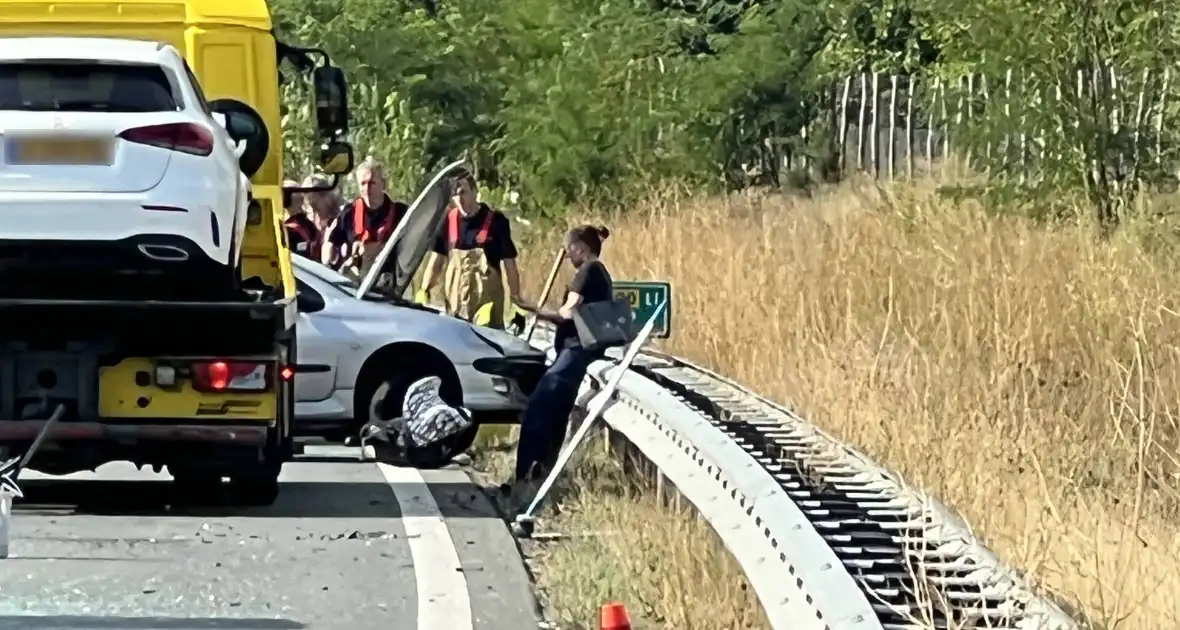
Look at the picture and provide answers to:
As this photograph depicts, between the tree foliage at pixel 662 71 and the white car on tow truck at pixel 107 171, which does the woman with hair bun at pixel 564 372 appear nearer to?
the white car on tow truck at pixel 107 171

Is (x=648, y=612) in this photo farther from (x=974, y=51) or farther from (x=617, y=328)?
(x=974, y=51)

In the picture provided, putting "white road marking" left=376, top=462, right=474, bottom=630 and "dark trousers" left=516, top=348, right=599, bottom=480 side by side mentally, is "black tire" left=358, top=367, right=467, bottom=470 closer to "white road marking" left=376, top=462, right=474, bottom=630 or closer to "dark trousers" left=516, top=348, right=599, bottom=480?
"white road marking" left=376, top=462, right=474, bottom=630

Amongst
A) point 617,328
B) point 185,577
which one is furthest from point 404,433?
point 185,577

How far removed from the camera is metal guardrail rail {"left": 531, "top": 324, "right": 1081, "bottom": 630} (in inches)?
240

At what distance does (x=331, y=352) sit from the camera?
47.1 ft

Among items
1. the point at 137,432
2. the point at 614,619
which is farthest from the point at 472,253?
the point at 614,619

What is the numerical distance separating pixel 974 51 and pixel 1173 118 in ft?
5.32

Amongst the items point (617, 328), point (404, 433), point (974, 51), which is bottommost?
point (404, 433)

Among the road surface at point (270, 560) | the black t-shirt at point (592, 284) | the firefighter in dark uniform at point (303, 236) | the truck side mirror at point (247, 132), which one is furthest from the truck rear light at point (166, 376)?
the firefighter in dark uniform at point (303, 236)

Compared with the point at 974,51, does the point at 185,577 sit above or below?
below

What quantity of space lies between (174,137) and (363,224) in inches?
305

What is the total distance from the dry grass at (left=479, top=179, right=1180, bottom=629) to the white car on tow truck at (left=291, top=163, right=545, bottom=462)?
140 cm

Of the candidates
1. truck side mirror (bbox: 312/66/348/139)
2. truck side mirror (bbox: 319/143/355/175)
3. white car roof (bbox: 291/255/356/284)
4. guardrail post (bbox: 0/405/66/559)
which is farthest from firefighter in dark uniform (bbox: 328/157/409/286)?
guardrail post (bbox: 0/405/66/559)

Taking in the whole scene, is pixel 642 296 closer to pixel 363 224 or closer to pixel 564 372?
pixel 564 372
